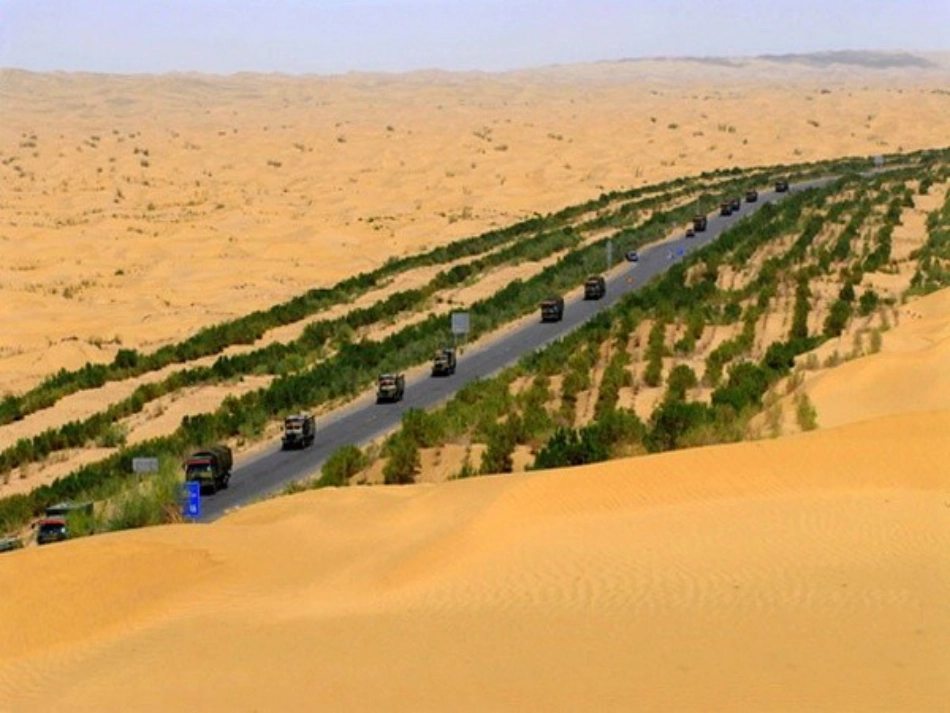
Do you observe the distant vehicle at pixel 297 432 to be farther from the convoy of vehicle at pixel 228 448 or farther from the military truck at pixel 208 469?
the military truck at pixel 208 469

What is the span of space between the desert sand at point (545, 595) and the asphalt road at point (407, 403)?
30.7 feet

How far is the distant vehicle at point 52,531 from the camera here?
2592 cm

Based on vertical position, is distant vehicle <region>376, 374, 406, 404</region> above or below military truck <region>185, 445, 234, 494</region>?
below

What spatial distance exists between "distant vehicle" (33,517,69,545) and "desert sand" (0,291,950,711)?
4.42 m

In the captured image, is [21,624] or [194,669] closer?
[194,669]

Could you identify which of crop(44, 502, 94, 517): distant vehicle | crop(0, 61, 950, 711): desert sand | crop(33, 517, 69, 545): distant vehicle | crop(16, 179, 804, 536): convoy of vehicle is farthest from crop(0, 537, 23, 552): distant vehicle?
crop(0, 61, 950, 711): desert sand

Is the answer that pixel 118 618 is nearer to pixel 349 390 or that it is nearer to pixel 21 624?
pixel 21 624

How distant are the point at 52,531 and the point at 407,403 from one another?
1802 centimetres

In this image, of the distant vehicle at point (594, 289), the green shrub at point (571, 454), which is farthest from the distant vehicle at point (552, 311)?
the green shrub at point (571, 454)

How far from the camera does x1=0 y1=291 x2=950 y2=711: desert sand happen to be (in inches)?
502

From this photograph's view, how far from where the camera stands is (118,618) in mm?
17000

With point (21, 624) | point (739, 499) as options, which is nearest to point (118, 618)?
point (21, 624)

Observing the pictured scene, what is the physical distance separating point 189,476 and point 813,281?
34294 mm

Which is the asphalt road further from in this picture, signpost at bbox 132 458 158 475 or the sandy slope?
the sandy slope
